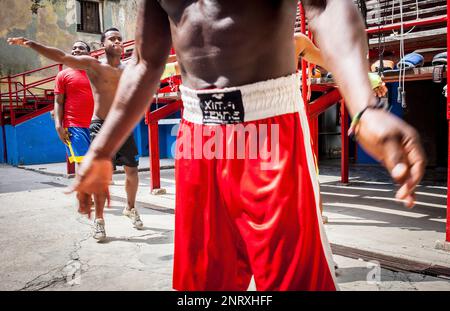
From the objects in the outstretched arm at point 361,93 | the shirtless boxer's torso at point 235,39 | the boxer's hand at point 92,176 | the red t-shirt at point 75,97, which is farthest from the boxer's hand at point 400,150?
the red t-shirt at point 75,97

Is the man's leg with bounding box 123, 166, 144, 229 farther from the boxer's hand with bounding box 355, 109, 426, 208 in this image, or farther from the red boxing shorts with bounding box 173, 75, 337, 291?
the boxer's hand with bounding box 355, 109, 426, 208

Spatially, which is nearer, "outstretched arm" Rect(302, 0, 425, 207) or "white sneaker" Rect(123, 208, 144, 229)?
"outstretched arm" Rect(302, 0, 425, 207)

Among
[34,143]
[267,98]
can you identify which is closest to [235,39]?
[267,98]

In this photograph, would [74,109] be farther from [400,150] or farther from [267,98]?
[400,150]

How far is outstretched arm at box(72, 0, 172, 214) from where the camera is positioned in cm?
145

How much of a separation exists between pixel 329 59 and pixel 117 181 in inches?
312

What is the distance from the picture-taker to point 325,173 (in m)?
8.91

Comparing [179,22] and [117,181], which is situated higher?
[179,22]

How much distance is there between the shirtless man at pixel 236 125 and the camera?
1278 millimetres

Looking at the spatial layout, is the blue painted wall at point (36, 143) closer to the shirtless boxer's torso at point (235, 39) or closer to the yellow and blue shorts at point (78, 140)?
the yellow and blue shorts at point (78, 140)

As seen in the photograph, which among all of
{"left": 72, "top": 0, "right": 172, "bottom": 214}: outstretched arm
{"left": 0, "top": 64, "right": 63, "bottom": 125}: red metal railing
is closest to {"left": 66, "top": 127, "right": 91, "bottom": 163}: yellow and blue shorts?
{"left": 72, "top": 0, "right": 172, "bottom": 214}: outstretched arm

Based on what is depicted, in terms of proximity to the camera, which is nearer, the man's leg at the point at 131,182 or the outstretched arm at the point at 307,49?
the outstretched arm at the point at 307,49
